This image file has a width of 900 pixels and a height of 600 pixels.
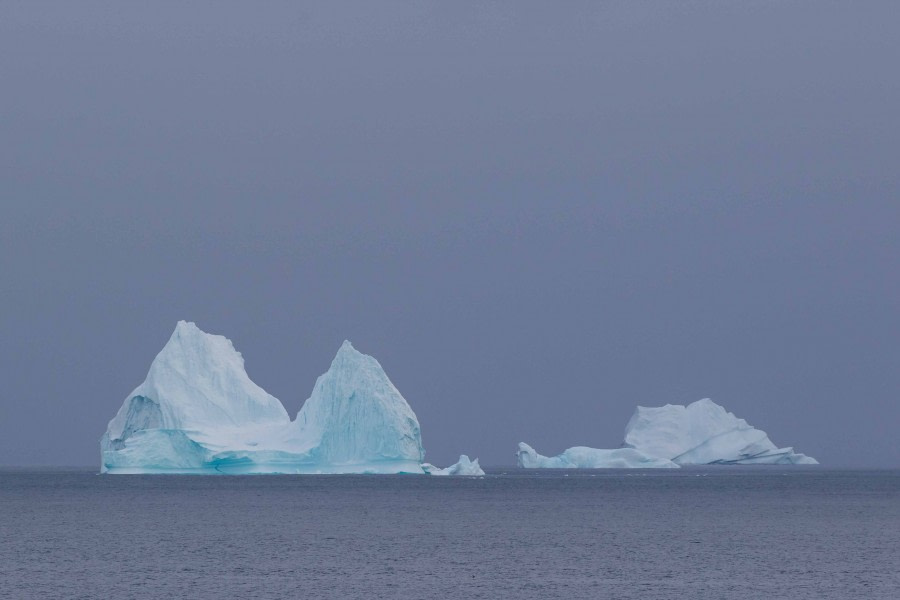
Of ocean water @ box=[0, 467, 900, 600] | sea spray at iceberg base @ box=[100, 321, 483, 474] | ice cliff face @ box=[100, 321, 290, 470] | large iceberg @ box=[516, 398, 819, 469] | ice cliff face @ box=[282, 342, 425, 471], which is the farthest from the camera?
large iceberg @ box=[516, 398, 819, 469]

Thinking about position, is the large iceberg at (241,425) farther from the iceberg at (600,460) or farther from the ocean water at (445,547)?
the iceberg at (600,460)

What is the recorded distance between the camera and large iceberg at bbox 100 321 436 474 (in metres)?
58.5

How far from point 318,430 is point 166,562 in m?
32.0

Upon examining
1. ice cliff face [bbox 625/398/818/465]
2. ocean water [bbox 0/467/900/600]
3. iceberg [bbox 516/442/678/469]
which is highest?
ice cliff face [bbox 625/398/818/465]

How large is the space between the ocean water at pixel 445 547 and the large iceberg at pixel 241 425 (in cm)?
224

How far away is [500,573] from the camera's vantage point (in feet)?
87.3

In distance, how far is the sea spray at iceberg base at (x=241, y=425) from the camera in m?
58.5

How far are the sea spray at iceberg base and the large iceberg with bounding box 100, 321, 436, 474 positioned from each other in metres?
0.05

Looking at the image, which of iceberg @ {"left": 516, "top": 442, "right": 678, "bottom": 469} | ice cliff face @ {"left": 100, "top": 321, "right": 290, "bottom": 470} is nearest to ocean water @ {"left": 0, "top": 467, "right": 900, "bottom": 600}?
ice cliff face @ {"left": 100, "top": 321, "right": 290, "bottom": 470}

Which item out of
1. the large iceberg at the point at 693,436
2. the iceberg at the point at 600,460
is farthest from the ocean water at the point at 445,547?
the large iceberg at the point at 693,436

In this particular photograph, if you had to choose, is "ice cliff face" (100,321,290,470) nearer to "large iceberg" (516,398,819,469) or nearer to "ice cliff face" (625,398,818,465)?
"large iceberg" (516,398,819,469)

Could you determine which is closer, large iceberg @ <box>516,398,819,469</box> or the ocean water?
the ocean water

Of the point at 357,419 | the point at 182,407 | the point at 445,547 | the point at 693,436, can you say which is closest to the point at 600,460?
the point at 693,436

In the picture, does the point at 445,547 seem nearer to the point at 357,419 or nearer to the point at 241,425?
the point at 357,419
